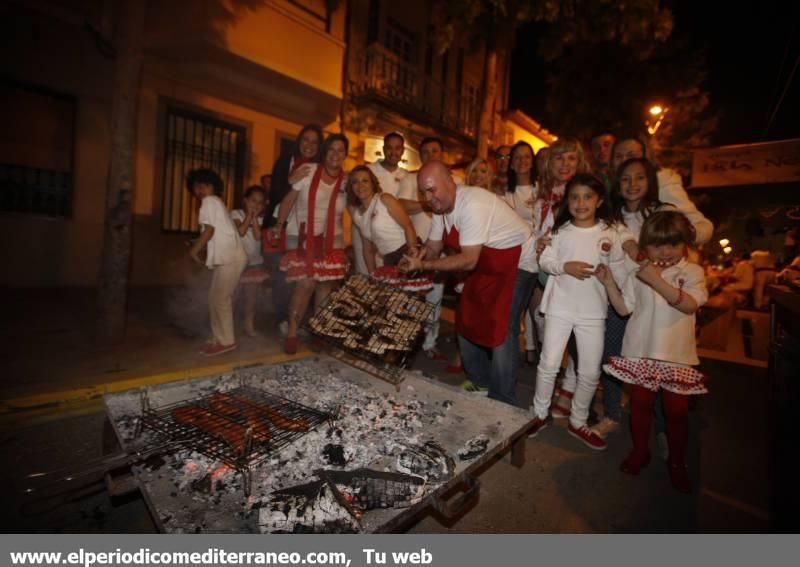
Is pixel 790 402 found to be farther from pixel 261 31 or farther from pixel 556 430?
pixel 261 31

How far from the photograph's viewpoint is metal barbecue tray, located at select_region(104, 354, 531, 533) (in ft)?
6.69

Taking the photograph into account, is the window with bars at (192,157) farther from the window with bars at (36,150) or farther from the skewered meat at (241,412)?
the skewered meat at (241,412)

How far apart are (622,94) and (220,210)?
56.4ft

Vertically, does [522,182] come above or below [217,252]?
above

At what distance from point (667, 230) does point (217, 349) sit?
15.4 feet

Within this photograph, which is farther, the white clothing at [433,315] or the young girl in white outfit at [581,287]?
the white clothing at [433,315]

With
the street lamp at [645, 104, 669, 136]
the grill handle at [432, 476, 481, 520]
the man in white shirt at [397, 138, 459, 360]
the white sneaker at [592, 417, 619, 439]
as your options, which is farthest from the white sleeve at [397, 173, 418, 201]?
the street lamp at [645, 104, 669, 136]

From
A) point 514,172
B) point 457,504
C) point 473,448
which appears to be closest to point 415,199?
point 514,172

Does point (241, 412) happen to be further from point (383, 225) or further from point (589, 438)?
point (589, 438)

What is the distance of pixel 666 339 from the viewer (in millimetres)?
2932

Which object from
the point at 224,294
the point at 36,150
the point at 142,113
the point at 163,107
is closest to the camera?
the point at 224,294

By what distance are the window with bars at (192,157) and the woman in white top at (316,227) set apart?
17.6 feet

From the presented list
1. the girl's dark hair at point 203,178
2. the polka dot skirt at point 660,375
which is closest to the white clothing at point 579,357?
the polka dot skirt at point 660,375

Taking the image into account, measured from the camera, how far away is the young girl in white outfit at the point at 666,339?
9.41ft
